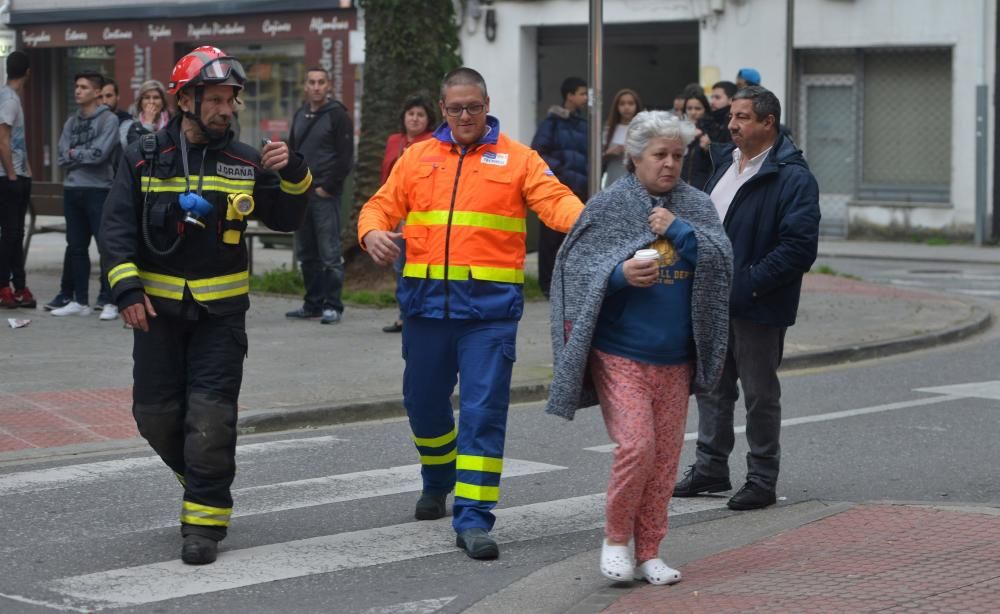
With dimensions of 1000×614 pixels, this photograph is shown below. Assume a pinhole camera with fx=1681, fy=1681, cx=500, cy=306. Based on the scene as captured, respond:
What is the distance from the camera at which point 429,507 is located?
7262mm

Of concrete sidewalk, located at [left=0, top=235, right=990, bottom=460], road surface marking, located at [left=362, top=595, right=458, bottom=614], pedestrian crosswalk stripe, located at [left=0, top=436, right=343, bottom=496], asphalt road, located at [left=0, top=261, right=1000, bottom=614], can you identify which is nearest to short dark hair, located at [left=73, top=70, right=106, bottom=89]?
concrete sidewalk, located at [left=0, top=235, right=990, bottom=460]

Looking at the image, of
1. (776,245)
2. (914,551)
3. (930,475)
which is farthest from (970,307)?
(914,551)

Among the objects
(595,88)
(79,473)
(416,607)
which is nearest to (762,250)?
(416,607)

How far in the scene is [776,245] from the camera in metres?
7.47

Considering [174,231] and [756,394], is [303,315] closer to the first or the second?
[756,394]

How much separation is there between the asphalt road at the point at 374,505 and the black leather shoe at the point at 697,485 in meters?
0.07

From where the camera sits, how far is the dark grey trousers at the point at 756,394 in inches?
298

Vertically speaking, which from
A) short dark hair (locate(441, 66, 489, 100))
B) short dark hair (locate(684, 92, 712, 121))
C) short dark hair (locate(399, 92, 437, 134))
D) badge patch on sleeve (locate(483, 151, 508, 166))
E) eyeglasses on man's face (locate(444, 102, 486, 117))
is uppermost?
short dark hair (locate(684, 92, 712, 121))

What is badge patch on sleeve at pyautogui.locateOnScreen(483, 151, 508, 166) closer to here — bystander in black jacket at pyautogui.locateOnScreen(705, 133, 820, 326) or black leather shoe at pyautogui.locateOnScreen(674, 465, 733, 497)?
bystander in black jacket at pyautogui.locateOnScreen(705, 133, 820, 326)

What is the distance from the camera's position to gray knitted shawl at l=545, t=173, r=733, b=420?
6.02 m

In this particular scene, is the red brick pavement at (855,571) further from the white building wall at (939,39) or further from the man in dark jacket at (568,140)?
the white building wall at (939,39)

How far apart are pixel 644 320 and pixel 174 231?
6.19ft

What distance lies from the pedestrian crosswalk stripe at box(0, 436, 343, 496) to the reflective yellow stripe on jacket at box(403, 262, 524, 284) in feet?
7.39

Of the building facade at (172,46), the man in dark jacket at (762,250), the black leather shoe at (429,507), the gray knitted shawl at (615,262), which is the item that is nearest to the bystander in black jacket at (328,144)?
the man in dark jacket at (762,250)
